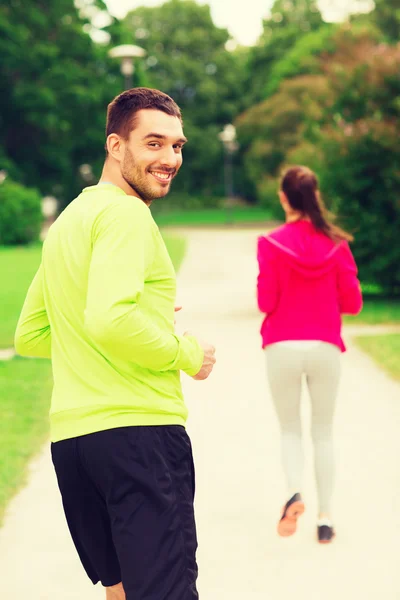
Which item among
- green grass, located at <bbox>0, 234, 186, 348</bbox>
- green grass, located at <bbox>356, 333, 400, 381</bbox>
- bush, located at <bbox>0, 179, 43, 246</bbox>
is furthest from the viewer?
bush, located at <bbox>0, 179, 43, 246</bbox>

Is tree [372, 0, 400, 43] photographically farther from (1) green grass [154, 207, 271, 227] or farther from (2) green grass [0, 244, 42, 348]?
(2) green grass [0, 244, 42, 348]

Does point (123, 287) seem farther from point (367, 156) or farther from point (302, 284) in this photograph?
point (367, 156)

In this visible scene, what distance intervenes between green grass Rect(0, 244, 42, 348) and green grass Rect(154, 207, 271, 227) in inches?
831

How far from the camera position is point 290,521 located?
451 centimetres

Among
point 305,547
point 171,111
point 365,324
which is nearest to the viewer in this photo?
point 171,111

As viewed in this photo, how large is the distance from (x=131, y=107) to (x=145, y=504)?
1.03 meters

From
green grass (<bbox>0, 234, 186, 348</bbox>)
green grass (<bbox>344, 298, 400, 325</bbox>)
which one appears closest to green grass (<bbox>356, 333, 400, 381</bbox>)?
green grass (<bbox>344, 298, 400, 325</bbox>)

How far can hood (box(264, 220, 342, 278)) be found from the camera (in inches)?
177

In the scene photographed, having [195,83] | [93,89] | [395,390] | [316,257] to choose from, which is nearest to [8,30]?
[93,89]

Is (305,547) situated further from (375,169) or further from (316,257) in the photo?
(375,169)

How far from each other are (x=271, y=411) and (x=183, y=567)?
5255 mm

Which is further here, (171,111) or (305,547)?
(305,547)

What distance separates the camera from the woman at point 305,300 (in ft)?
14.9

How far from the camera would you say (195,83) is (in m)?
70.1
